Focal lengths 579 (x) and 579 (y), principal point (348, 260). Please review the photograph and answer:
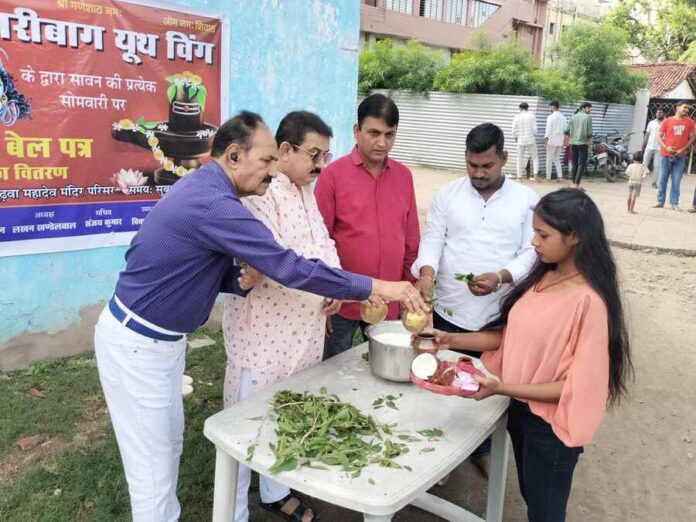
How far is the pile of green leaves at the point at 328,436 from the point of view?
1.67 metres

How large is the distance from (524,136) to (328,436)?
13.0 meters

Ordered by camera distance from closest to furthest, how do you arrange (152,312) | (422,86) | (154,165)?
(152,312) < (154,165) < (422,86)

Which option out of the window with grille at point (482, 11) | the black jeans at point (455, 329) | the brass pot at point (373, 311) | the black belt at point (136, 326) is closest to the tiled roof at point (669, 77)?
the window with grille at point (482, 11)

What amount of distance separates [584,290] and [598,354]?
0.21m

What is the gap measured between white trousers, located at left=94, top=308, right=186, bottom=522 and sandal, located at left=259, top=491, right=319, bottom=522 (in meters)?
0.67

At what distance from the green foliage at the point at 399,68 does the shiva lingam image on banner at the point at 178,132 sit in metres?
12.9

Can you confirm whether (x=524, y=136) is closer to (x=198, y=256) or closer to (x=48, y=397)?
(x=48, y=397)

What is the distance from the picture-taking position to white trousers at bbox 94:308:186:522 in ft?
6.54

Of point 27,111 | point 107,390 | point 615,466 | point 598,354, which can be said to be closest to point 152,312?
point 107,390

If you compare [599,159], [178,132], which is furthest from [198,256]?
[599,159]

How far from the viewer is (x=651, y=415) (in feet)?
13.2

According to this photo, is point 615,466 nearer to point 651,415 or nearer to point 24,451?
point 651,415

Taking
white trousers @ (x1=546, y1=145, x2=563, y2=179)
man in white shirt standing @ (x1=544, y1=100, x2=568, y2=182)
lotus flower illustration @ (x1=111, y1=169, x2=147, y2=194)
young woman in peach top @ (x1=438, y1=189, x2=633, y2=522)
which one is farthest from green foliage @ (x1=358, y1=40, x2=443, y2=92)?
young woman in peach top @ (x1=438, y1=189, x2=633, y2=522)

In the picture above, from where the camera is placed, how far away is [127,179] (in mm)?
4180
